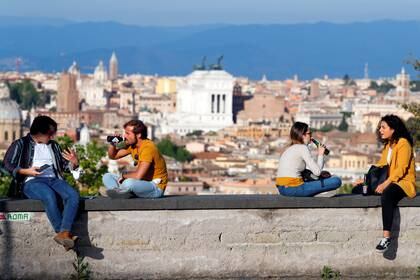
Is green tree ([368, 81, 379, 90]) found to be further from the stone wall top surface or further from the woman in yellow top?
the stone wall top surface

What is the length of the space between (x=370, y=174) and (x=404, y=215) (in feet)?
0.83

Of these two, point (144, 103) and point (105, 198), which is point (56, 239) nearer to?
point (105, 198)

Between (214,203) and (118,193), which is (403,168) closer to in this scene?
(214,203)

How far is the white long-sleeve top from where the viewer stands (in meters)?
7.89

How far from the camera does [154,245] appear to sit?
25.0 ft

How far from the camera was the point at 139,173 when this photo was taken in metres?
7.79

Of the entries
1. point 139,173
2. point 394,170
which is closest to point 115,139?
point 139,173

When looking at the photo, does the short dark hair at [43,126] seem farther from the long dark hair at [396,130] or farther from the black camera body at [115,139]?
the long dark hair at [396,130]

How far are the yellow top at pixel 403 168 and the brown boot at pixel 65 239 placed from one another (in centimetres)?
155

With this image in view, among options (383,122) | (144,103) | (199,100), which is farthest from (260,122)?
(383,122)

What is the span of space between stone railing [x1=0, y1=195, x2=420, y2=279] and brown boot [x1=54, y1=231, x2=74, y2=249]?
4.0 inches

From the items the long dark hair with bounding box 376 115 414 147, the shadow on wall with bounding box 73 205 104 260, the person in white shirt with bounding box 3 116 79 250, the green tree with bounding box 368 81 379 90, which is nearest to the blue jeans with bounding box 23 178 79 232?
the person in white shirt with bounding box 3 116 79 250

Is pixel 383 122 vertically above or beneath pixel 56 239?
above

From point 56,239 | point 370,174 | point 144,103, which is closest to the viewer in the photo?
point 56,239
